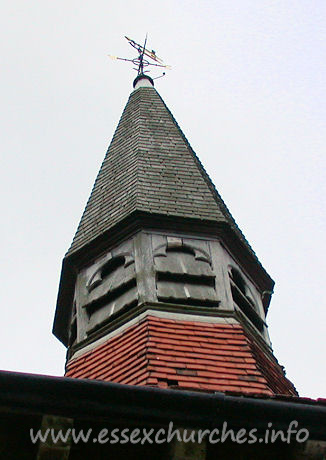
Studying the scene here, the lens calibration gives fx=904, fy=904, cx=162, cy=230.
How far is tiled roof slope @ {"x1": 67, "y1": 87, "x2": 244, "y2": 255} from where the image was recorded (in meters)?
11.2

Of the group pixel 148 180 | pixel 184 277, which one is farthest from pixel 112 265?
pixel 148 180

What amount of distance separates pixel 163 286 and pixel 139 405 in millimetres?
4176

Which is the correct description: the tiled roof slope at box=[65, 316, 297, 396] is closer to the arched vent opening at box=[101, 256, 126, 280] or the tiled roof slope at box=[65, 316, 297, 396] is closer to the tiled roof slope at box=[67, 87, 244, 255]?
the arched vent opening at box=[101, 256, 126, 280]

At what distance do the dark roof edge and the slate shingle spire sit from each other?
169 centimetres

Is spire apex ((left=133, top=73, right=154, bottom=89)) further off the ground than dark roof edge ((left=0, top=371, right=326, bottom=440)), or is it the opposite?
spire apex ((left=133, top=73, right=154, bottom=89))

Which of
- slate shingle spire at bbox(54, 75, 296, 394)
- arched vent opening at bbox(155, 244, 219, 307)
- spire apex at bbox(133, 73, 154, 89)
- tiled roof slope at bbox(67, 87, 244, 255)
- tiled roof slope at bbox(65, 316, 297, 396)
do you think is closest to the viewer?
tiled roof slope at bbox(65, 316, 297, 396)

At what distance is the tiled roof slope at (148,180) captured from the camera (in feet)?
A: 36.8

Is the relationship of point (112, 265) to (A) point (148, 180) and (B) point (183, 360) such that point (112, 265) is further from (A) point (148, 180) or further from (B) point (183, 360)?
(B) point (183, 360)

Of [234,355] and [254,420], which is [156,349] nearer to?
[234,355]

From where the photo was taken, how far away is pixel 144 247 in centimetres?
1032

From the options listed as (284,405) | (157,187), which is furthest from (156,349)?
(157,187)

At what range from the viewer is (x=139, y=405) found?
546cm

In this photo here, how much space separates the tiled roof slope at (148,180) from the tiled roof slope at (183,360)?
2348 mm

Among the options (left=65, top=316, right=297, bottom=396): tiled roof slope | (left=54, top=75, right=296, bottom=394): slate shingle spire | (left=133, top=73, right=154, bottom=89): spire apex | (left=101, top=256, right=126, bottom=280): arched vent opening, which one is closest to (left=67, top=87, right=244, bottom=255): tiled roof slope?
(left=54, top=75, right=296, bottom=394): slate shingle spire
